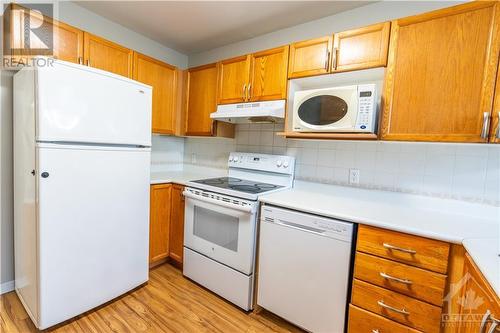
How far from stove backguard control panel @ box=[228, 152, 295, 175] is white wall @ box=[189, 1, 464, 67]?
3.60 feet

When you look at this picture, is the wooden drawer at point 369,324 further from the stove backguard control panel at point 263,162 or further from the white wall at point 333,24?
the white wall at point 333,24

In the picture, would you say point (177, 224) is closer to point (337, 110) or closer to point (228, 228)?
point (228, 228)

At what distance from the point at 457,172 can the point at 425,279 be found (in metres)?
0.77

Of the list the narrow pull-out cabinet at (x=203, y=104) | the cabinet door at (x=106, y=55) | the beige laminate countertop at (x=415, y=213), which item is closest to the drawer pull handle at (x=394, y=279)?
the beige laminate countertop at (x=415, y=213)

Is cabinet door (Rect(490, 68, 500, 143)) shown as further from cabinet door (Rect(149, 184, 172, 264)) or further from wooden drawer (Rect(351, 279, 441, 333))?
cabinet door (Rect(149, 184, 172, 264))

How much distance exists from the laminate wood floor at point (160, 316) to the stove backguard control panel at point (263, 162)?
117cm

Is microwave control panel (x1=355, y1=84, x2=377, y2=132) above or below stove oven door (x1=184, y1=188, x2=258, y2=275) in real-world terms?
above

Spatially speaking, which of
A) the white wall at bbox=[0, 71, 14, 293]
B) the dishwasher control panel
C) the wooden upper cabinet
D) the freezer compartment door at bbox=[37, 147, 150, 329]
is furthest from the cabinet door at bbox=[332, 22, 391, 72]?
the white wall at bbox=[0, 71, 14, 293]

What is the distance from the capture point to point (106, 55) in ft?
6.64

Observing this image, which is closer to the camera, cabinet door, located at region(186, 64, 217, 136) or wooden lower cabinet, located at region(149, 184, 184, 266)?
wooden lower cabinet, located at region(149, 184, 184, 266)

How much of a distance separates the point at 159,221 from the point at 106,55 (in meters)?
1.53

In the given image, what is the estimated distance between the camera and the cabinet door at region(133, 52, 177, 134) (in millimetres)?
2297

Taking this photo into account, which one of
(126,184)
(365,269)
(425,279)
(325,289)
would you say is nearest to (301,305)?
(325,289)

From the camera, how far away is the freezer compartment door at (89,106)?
1375 millimetres
